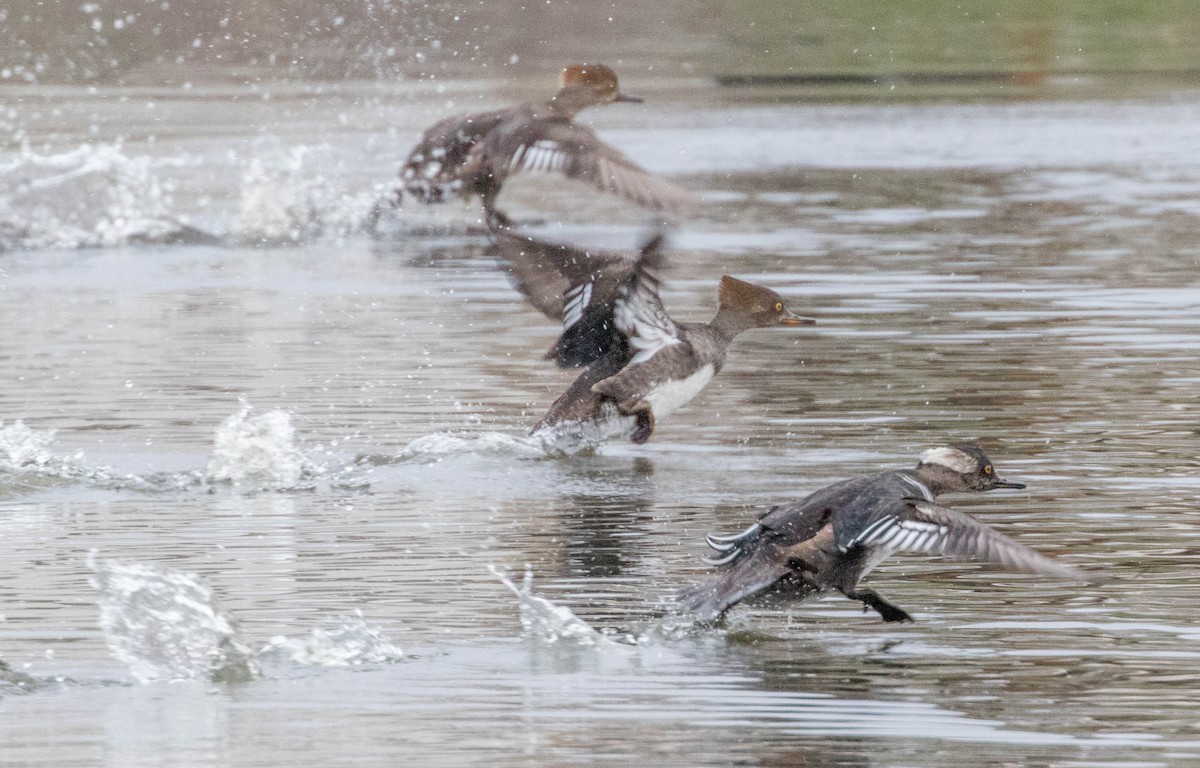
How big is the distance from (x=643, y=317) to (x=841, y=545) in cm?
269

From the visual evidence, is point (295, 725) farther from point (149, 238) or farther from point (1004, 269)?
point (149, 238)

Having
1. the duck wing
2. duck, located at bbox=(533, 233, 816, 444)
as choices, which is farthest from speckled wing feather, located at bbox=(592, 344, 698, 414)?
the duck wing

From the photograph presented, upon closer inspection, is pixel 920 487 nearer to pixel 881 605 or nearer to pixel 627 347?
pixel 881 605

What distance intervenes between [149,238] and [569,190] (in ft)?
11.8

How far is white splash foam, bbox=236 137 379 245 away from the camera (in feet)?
51.6

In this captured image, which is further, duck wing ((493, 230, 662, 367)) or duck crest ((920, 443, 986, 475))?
duck wing ((493, 230, 662, 367))

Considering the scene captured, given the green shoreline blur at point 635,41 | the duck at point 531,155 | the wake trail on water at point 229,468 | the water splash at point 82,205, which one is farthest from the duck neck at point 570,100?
the green shoreline blur at point 635,41

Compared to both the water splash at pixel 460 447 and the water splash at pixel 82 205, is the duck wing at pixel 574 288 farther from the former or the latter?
the water splash at pixel 82 205

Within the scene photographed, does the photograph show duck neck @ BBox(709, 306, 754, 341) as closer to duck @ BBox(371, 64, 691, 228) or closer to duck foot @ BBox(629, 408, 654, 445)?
duck foot @ BBox(629, 408, 654, 445)

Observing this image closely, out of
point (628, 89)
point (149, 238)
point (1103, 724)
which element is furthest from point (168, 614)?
point (628, 89)

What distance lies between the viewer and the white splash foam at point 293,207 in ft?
51.6

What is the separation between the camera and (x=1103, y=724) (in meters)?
5.32

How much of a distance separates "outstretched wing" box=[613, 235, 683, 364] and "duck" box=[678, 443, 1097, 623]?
2.22 metres

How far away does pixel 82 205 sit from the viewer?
627 inches
